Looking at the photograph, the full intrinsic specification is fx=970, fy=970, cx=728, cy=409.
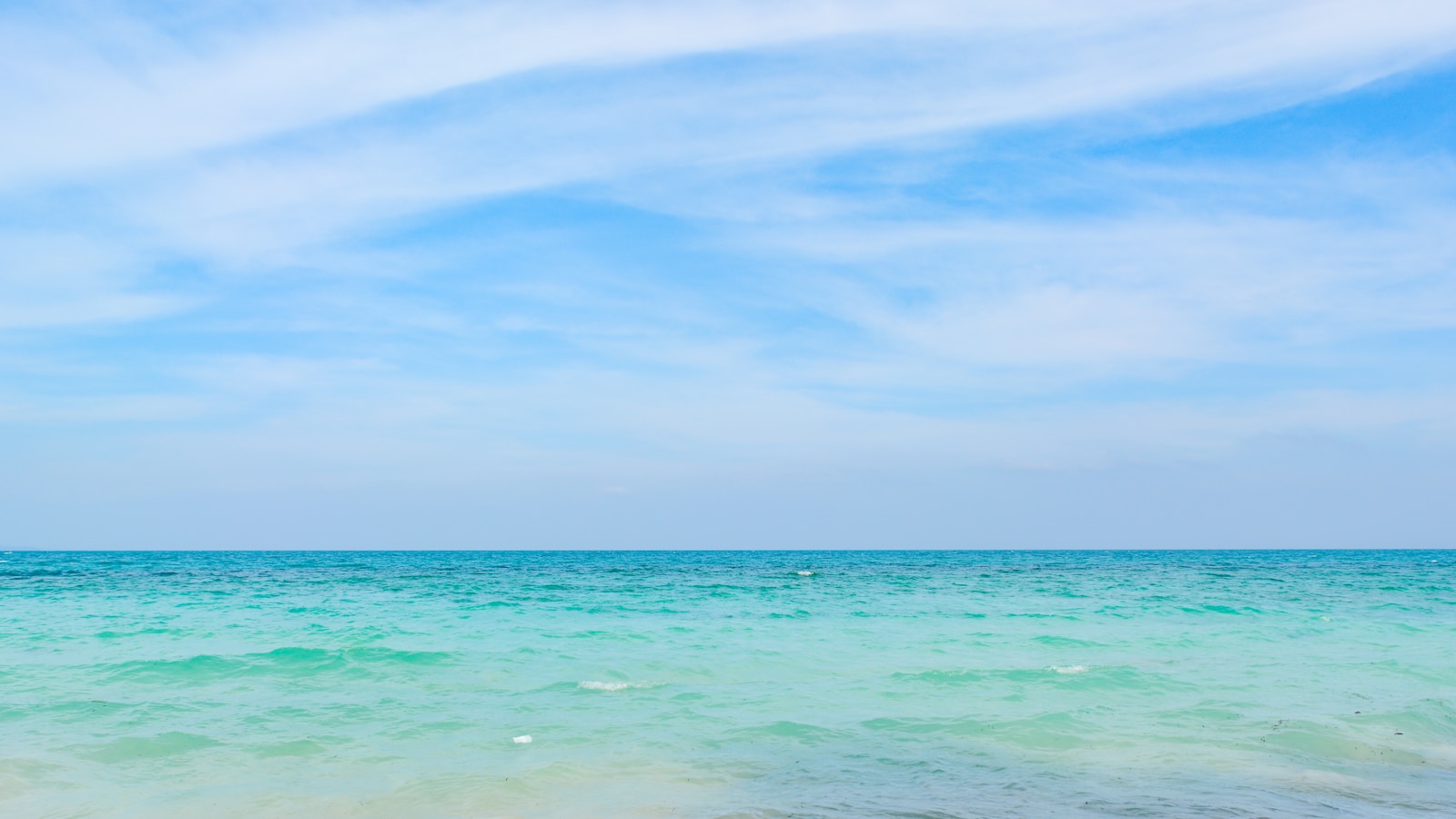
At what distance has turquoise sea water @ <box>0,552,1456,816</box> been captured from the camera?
8.15m

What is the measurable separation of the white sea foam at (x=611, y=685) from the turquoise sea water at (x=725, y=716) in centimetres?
9

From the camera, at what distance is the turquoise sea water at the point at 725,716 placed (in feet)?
26.7

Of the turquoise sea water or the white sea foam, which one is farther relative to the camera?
the white sea foam

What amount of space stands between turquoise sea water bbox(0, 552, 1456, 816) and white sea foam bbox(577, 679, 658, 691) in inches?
3.4

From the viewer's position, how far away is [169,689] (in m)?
12.7

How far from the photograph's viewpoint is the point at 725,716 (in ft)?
37.0

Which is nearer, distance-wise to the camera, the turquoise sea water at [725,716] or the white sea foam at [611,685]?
the turquoise sea water at [725,716]

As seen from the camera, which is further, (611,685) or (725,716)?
(611,685)

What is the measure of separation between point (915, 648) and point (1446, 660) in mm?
8465

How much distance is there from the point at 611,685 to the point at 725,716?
2553mm

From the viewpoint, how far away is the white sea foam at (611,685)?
13023 millimetres

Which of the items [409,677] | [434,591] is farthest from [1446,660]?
[434,591]

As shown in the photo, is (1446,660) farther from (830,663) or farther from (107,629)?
(107,629)

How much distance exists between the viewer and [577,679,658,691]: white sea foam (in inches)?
513
